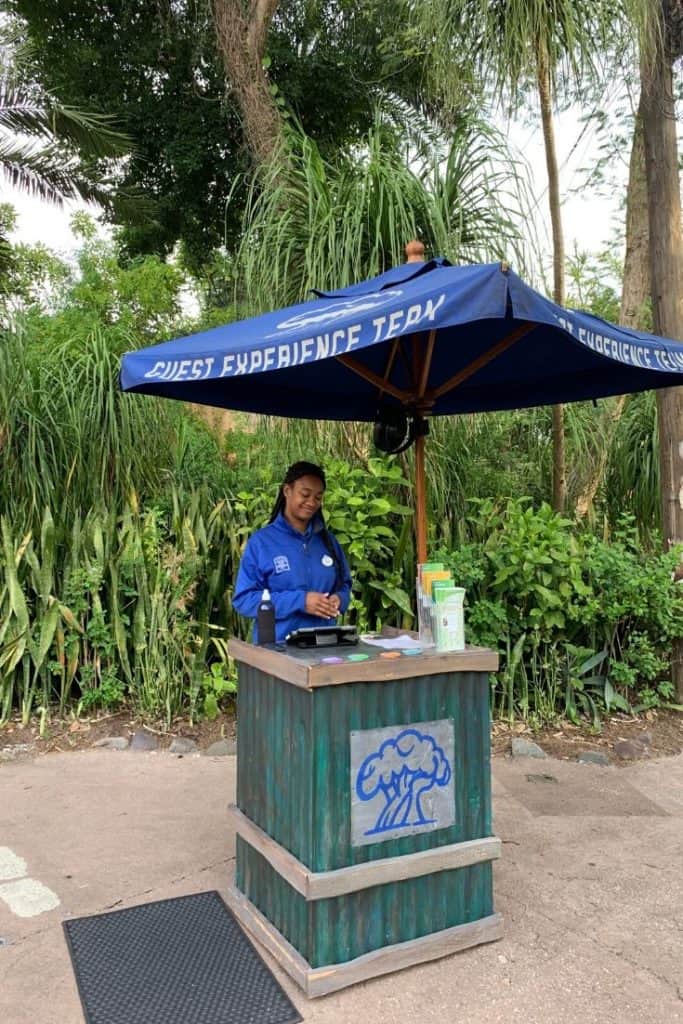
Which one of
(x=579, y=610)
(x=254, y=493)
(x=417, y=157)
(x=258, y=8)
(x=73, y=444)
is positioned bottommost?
(x=579, y=610)

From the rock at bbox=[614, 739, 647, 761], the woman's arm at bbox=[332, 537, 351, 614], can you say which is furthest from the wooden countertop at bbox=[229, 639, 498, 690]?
the rock at bbox=[614, 739, 647, 761]

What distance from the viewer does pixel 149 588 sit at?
18.0 feet

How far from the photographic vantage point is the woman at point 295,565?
127 inches

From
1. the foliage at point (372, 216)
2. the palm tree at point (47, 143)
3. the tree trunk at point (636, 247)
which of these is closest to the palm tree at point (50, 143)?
the palm tree at point (47, 143)

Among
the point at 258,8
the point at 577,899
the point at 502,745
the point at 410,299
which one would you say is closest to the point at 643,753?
the point at 502,745

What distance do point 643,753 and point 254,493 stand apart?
3189 mm

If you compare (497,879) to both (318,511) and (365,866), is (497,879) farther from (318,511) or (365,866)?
(318,511)

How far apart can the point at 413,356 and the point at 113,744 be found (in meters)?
3.27

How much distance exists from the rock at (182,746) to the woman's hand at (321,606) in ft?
7.55

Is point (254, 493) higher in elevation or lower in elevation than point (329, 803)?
higher

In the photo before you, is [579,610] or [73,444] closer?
[579,610]

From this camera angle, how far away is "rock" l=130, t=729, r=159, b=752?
505cm

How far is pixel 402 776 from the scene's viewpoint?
8.90 ft

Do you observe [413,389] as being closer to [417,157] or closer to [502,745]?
[502,745]
